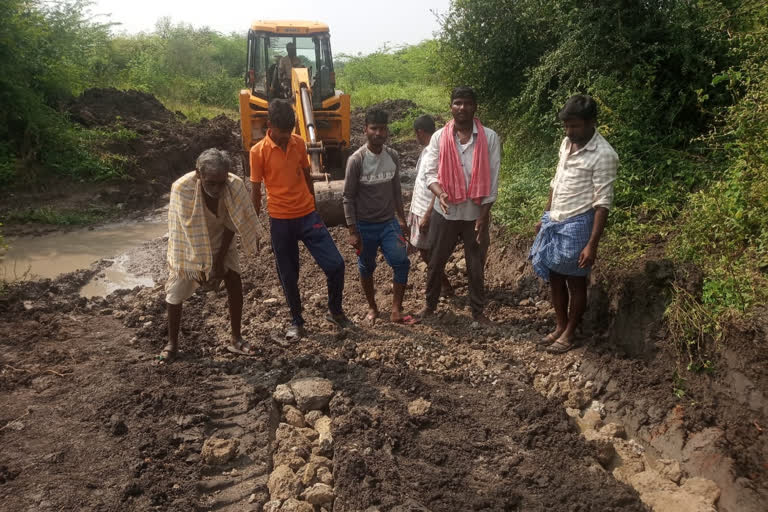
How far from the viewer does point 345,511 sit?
9.96ft

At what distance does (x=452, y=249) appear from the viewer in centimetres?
496

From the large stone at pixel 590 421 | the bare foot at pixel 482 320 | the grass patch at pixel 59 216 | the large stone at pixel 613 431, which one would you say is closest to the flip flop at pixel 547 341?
the bare foot at pixel 482 320

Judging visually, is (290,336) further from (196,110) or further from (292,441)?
(196,110)

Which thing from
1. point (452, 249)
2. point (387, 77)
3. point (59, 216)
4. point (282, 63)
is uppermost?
point (387, 77)

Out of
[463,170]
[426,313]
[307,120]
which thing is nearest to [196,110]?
[307,120]

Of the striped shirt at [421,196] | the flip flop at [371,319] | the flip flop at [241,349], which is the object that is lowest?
the flip flop at [241,349]

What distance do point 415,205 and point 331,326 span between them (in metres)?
1.35

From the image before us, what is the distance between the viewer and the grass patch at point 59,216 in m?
9.39

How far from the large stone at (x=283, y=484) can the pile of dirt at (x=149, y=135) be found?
8.71 metres

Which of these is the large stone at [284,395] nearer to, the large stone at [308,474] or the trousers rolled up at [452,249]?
the large stone at [308,474]

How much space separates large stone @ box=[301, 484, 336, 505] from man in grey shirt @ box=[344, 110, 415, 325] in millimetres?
2215

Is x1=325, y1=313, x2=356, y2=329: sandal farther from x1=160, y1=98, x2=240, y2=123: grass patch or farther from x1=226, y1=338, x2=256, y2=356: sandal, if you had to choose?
x1=160, y1=98, x2=240, y2=123: grass patch

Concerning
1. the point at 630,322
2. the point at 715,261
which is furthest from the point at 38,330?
the point at 715,261

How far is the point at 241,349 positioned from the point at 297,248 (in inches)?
37.1
